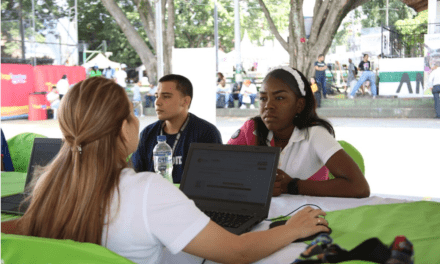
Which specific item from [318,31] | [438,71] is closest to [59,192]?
[318,31]

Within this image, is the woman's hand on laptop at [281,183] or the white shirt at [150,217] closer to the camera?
the white shirt at [150,217]

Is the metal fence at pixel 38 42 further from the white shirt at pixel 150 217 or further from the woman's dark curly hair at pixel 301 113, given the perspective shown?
the white shirt at pixel 150 217

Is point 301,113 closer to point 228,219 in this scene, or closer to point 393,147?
point 228,219

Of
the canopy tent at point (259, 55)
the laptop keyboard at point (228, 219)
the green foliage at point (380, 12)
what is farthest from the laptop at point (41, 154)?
the green foliage at point (380, 12)

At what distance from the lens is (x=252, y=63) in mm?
30328

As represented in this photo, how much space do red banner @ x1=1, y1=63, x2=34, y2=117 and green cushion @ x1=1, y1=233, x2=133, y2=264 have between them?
13.7 metres

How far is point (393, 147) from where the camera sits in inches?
319

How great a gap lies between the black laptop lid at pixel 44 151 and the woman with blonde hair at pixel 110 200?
0.74m

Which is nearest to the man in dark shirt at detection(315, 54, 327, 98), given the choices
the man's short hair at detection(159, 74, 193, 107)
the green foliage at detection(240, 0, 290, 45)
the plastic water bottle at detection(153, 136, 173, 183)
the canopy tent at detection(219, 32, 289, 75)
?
the man's short hair at detection(159, 74, 193, 107)

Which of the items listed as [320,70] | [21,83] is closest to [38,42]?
[21,83]

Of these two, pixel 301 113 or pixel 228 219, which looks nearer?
pixel 228 219

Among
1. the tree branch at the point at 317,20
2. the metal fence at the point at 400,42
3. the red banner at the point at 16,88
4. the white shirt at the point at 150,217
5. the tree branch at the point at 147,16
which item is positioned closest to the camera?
the white shirt at the point at 150,217

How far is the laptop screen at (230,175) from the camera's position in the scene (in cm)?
172

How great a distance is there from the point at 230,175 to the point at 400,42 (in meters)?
14.6
